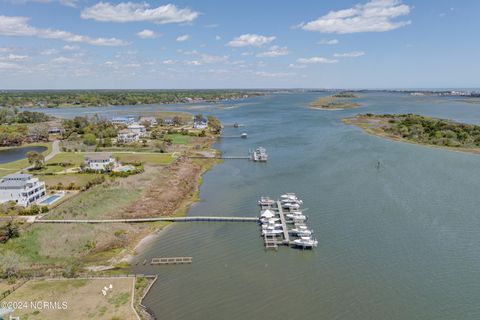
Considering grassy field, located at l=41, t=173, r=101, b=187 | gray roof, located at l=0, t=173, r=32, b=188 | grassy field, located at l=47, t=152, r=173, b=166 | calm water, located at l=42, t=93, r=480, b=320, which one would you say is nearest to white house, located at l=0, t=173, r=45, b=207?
gray roof, located at l=0, t=173, r=32, b=188

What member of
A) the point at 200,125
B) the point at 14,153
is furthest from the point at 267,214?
the point at 200,125

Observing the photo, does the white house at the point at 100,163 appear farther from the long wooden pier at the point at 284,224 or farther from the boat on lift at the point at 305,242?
the boat on lift at the point at 305,242

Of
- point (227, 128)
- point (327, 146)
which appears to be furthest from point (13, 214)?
point (227, 128)

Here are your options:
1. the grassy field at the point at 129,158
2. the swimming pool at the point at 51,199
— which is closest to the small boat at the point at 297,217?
the swimming pool at the point at 51,199

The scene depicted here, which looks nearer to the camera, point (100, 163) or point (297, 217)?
point (297, 217)

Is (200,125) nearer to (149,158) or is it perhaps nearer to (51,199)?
(149,158)

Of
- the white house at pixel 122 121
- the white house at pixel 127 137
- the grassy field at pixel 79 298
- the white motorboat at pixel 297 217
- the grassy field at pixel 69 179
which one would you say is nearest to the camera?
the grassy field at pixel 79 298
